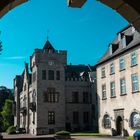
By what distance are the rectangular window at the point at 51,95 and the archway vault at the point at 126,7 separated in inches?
2052

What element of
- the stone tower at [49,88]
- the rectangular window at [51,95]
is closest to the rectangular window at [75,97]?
the stone tower at [49,88]

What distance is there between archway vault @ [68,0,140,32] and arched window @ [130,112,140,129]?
32.2m

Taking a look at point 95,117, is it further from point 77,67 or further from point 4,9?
point 4,9

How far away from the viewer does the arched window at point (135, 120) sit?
35122 mm

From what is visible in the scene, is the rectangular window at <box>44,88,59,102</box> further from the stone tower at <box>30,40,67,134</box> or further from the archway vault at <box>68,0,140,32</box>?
the archway vault at <box>68,0,140,32</box>

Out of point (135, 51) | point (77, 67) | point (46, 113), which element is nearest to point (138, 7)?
point (135, 51)

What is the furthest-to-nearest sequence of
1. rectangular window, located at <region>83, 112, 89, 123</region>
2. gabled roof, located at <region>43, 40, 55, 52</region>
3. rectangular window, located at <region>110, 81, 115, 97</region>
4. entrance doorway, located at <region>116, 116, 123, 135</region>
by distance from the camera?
gabled roof, located at <region>43, 40, 55, 52</region> < rectangular window, located at <region>83, 112, 89, 123</region> < rectangular window, located at <region>110, 81, 115, 97</region> < entrance doorway, located at <region>116, 116, 123, 135</region>

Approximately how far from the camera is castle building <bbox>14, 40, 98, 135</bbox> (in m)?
54.8

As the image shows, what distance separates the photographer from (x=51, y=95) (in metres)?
56.0

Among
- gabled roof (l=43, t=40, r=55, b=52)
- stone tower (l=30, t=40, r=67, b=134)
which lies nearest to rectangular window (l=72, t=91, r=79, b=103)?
stone tower (l=30, t=40, r=67, b=134)

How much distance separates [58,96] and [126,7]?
52858 millimetres

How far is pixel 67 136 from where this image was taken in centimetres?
3625

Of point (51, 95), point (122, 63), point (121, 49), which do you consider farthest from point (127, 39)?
point (51, 95)

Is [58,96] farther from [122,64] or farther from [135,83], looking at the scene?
[135,83]
